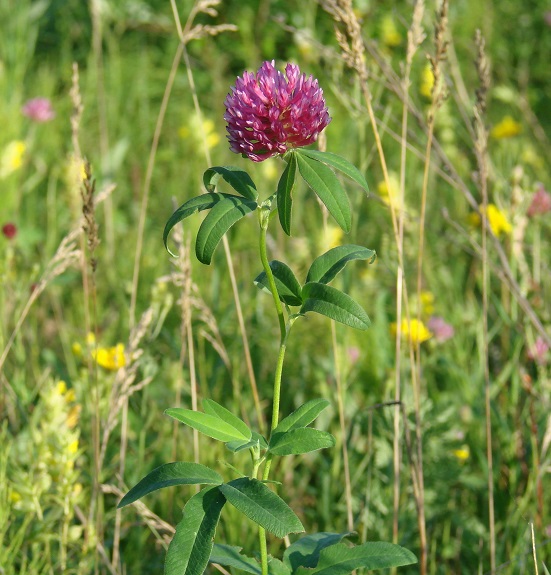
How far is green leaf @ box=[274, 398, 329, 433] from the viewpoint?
1012 mm

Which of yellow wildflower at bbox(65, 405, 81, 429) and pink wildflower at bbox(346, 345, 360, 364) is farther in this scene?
pink wildflower at bbox(346, 345, 360, 364)

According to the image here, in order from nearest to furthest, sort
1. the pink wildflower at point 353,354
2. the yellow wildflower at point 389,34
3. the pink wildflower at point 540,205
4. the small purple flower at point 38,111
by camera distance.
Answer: the pink wildflower at point 353,354
the pink wildflower at point 540,205
the small purple flower at point 38,111
the yellow wildflower at point 389,34

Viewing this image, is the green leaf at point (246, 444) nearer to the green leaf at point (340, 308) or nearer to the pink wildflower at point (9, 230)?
the green leaf at point (340, 308)

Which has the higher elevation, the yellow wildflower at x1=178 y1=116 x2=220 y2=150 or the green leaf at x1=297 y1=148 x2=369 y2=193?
the yellow wildflower at x1=178 y1=116 x2=220 y2=150

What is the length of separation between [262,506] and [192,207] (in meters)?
0.32

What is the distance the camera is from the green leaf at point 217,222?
3.08 feet

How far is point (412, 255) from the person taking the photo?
2625 mm

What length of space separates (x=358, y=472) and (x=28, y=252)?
145 cm

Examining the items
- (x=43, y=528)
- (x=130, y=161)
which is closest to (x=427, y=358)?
(x=43, y=528)

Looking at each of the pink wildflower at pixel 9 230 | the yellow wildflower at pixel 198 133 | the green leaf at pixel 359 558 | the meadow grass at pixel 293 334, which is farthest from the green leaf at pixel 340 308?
the yellow wildflower at pixel 198 133

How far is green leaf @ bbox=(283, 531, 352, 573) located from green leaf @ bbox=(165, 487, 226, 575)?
0.21 metres

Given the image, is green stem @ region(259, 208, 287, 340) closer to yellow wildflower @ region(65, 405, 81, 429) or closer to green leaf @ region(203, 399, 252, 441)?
green leaf @ region(203, 399, 252, 441)

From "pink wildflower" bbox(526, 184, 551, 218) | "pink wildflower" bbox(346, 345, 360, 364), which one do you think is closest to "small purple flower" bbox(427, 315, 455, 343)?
"pink wildflower" bbox(346, 345, 360, 364)

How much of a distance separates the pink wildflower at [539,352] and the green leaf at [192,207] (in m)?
1.10
